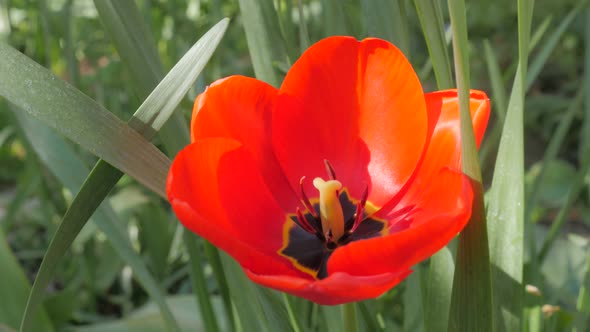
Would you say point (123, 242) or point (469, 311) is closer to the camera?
point (469, 311)

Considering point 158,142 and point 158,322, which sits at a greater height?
point 158,142

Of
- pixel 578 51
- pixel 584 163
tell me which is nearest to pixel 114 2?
pixel 584 163

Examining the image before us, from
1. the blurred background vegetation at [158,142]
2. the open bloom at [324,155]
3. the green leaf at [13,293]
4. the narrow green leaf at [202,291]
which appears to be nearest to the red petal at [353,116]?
the open bloom at [324,155]

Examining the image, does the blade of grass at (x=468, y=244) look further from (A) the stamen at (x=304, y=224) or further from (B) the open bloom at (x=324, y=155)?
(A) the stamen at (x=304, y=224)

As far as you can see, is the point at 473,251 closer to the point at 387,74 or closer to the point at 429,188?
the point at 429,188

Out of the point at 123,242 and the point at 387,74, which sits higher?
the point at 387,74

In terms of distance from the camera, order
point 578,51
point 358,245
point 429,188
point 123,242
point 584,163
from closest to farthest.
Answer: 1. point 358,245
2. point 429,188
3. point 123,242
4. point 584,163
5. point 578,51

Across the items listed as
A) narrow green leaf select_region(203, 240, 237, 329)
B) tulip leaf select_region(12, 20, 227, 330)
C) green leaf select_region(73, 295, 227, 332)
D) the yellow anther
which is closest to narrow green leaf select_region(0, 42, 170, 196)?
tulip leaf select_region(12, 20, 227, 330)

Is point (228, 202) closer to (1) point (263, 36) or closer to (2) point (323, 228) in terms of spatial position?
(2) point (323, 228)

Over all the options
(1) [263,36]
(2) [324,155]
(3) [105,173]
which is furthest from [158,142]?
(3) [105,173]
